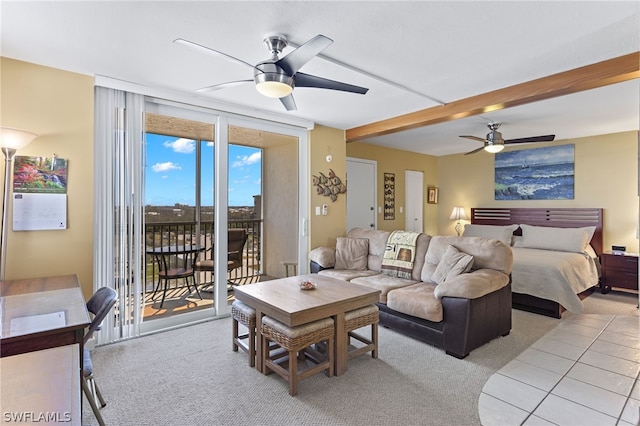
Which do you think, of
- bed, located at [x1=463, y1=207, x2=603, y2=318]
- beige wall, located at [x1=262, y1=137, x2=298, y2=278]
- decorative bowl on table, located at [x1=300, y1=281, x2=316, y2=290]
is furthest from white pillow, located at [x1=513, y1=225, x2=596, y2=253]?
decorative bowl on table, located at [x1=300, y1=281, x2=316, y2=290]

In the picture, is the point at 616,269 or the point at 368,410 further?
the point at 616,269

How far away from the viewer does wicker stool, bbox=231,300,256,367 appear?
8.61 ft

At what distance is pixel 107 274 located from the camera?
9.84ft

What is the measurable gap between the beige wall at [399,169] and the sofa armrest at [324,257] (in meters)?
2.15

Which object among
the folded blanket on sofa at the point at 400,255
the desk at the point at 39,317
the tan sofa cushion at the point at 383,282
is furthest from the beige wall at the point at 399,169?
the desk at the point at 39,317

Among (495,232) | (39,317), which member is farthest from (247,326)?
(495,232)

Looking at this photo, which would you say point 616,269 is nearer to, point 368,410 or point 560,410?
point 560,410

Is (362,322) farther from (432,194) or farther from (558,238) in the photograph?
(432,194)

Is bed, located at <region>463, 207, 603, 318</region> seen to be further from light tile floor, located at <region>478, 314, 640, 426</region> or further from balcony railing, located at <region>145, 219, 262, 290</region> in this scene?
balcony railing, located at <region>145, 219, 262, 290</region>

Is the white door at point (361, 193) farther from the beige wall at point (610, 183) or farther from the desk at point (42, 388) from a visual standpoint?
the desk at point (42, 388)

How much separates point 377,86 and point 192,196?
3.28 meters

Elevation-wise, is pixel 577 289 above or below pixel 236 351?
above

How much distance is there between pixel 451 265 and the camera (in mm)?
3320

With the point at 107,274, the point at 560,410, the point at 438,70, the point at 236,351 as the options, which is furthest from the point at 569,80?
the point at 107,274
